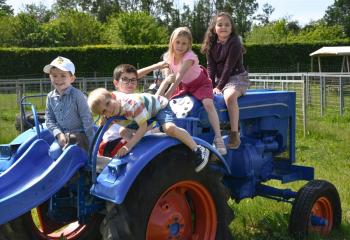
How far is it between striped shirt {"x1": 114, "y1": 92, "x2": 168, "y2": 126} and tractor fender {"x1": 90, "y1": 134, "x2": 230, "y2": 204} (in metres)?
0.18

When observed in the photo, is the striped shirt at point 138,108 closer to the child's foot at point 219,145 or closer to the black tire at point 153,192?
the black tire at point 153,192

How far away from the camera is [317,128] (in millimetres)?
12523

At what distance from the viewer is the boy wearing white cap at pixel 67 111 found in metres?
3.98

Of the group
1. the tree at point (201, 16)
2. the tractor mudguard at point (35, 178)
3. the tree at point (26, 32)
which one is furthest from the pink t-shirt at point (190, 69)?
the tree at point (201, 16)

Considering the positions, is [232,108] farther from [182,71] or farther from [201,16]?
[201,16]

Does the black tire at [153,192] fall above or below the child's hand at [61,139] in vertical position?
below

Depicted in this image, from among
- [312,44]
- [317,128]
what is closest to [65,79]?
[317,128]

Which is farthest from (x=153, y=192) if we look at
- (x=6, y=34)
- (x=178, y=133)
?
(x=6, y=34)

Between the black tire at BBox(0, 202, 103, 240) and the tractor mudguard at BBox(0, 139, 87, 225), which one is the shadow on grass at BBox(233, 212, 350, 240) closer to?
the black tire at BBox(0, 202, 103, 240)

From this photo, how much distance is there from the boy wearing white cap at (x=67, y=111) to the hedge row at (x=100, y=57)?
28.3m

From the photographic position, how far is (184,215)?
401 centimetres

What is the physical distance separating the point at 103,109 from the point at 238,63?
197cm

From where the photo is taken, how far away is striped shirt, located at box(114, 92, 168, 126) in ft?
11.8

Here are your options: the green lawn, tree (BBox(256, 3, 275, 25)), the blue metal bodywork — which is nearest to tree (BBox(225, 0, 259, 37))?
tree (BBox(256, 3, 275, 25))
